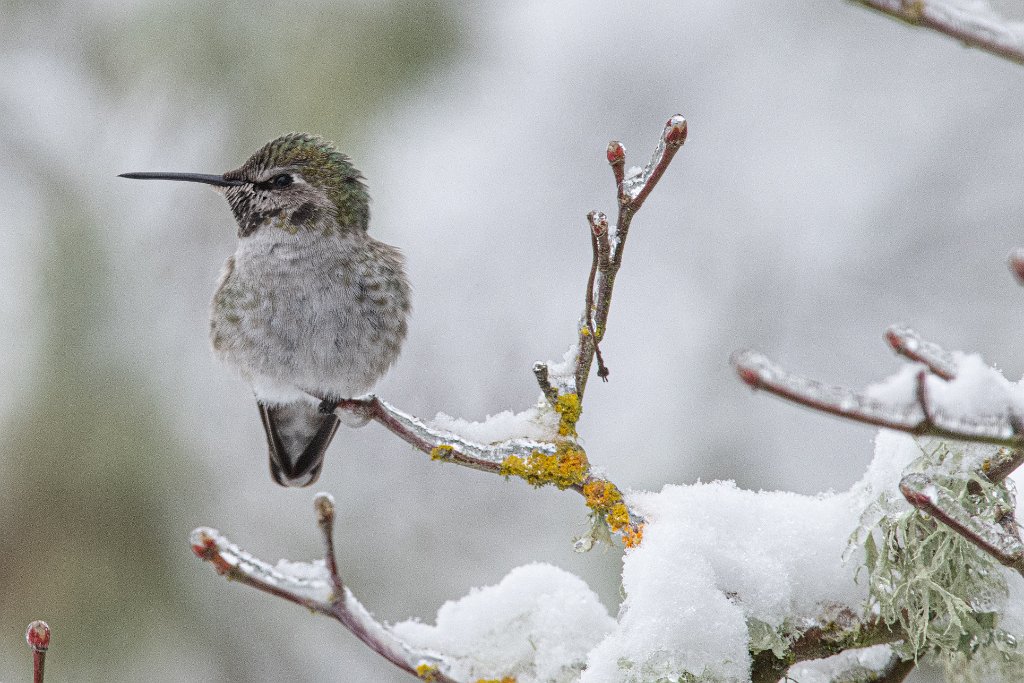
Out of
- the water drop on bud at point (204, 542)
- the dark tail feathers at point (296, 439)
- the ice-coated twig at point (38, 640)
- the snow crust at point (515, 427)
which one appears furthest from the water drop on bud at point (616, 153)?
the dark tail feathers at point (296, 439)

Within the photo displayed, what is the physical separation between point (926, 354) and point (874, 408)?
213 millimetres

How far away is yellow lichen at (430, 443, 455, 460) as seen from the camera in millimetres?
1910

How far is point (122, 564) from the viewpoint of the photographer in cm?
438

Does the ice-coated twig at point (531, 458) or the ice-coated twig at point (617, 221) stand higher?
the ice-coated twig at point (617, 221)

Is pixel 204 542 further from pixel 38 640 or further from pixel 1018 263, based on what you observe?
pixel 1018 263

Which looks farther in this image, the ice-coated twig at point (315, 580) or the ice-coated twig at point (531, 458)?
the ice-coated twig at point (531, 458)

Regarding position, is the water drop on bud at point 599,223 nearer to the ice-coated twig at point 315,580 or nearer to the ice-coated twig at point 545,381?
the ice-coated twig at point 545,381

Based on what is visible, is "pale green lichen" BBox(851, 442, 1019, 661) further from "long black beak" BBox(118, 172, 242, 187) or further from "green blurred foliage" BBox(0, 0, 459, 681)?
"green blurred foliage" BBox(0, 0, 459, 681)

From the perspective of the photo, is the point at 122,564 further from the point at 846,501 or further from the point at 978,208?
the point at 978,208

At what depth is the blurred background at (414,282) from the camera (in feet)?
14.4

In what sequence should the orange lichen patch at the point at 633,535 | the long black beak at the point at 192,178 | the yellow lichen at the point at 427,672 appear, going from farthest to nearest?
the long black beak at the point at 192,178, the orange lichen patch at the point at 633,535, the yellow lichen at the point at 427,672

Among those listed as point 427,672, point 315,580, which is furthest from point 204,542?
point 427,672

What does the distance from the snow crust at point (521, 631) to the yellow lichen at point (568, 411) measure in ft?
1.02

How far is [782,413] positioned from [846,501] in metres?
3.26
